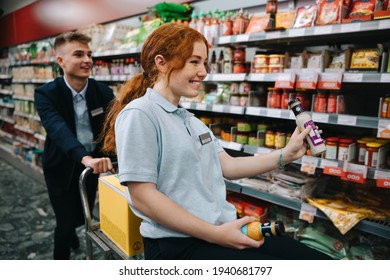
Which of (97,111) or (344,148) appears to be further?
(97,111)

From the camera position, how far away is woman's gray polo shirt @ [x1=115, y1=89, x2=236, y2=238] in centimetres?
114

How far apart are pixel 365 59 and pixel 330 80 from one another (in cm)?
24

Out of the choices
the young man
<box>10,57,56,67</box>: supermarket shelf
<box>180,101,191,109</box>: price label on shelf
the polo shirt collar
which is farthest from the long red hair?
<box>10,57,56,67</box>: supermarket shelf

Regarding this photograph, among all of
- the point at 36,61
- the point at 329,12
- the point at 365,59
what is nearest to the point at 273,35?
the point at 329,12

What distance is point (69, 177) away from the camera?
2400 millimetres

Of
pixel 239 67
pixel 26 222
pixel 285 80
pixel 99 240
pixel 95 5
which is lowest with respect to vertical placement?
pixel 26 222

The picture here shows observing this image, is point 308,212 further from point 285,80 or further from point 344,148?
point 285,80

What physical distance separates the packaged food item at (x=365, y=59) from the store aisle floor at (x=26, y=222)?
8.84 ft

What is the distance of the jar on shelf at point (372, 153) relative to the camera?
6.79 feet

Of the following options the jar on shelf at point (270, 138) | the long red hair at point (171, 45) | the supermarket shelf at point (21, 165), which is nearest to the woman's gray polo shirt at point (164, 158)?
the long red hair at point (171, 45)

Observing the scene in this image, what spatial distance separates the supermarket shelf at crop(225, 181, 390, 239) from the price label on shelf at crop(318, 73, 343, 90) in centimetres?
89

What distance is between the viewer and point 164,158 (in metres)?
1.19

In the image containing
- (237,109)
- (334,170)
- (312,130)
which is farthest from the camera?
(237,109)

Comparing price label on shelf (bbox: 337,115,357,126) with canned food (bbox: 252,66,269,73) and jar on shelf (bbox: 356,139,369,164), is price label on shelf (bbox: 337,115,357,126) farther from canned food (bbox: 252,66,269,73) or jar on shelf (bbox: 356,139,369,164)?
canned food (bbox: 252,66,269,73)
